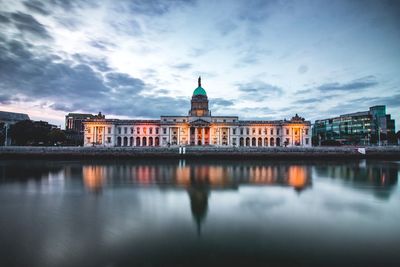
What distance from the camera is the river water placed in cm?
892

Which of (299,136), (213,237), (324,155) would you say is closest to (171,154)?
(324,155)

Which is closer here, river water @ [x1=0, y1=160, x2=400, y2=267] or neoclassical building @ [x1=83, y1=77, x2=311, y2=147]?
river water @ [x1=0, y1=160, x2=400, y2=267]

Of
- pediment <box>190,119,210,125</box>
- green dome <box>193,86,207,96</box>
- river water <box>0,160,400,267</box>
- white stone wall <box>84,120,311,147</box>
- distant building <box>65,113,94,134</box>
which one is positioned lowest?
river water <box>0,160,400,267</box>

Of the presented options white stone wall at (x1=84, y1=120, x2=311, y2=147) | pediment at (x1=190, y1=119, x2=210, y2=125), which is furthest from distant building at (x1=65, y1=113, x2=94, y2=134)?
pediment at (x1=190, y1=119, x2=210, y2=125)

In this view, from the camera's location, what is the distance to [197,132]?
87500 millimetres

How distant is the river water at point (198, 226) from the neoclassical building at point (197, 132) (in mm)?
65766

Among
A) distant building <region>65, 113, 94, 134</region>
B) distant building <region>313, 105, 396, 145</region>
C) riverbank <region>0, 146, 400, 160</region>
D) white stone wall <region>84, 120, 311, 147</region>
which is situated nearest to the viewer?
riverbank <region>0, 146, 400, 160</region>

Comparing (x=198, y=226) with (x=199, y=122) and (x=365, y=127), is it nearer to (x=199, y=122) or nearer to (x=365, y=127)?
(x=199, y=122)

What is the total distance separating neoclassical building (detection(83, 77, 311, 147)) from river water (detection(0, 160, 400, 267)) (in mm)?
65766

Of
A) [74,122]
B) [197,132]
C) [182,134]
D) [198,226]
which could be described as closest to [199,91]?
[197,132]

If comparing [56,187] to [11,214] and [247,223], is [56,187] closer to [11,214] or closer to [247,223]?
[11,214]

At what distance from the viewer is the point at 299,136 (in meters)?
88.2

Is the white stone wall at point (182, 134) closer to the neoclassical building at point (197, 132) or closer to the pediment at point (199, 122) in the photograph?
the neoclassical building at point (197, 132)

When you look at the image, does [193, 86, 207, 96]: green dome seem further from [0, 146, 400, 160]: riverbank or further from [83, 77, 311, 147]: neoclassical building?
[0, 146, 400, 160]: riverbank
